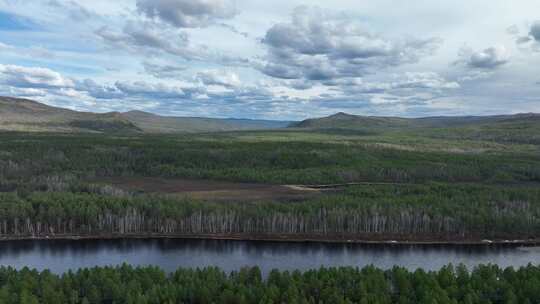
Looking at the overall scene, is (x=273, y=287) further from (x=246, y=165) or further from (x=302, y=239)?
(x=246, y=165)

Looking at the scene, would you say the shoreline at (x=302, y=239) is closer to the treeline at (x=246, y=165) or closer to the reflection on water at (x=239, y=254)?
the reflection on water at (x=239, y=254)

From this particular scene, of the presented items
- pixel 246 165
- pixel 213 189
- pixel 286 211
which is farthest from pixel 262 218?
pixel 246 165

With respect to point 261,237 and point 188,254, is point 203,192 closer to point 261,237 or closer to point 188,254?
point 261,237

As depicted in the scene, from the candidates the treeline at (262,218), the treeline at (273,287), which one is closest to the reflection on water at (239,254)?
the treeline at (262,218)

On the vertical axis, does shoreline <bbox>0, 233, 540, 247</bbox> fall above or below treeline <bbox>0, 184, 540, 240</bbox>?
below

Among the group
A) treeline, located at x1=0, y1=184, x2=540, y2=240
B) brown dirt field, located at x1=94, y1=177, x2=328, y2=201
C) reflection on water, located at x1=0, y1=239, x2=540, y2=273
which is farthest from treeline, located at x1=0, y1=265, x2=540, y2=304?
brown dirt field, located at x1=94, y1=177, x2=328, y2=201

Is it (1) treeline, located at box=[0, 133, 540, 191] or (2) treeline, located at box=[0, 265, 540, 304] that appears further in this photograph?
(1) treeline, located at box=[0, 133, 540, 191]

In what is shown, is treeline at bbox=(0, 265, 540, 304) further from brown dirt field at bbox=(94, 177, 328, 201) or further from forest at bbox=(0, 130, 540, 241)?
brown dirt field at bbox=(94, 177, 328, 201)
